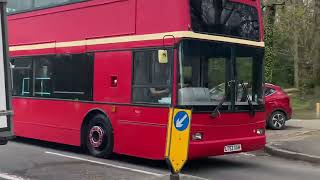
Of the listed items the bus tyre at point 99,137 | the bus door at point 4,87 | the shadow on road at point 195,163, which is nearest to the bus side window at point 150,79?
the bus tyre at point 99,137

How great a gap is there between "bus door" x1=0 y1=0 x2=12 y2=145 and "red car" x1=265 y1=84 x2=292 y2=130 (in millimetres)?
12180

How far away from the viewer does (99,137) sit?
11961 millimetres

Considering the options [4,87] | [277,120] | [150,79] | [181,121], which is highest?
[150,79]

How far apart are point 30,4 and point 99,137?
4.30 metres

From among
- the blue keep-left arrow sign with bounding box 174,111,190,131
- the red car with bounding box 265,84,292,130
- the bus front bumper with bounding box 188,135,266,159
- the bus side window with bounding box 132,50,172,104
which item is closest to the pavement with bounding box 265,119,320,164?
the red car with bounding box 265,84,292,130

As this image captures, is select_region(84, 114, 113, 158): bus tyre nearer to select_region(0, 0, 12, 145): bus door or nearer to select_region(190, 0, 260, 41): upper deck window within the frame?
select_region(190, 0, 260, 41): upper deck window

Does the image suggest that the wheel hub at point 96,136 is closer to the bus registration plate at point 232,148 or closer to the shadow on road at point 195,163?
the shadow on road at point 195,163

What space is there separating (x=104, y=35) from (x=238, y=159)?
3941 millimetres

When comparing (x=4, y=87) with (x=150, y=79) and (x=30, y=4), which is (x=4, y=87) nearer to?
(x=150, y=79)

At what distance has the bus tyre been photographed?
11733 millimetres

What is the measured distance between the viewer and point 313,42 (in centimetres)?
3369

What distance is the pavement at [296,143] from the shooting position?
42.1 feet

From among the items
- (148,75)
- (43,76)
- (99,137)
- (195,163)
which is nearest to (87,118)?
(99,137)

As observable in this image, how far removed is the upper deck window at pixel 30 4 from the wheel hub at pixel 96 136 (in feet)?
9.84
